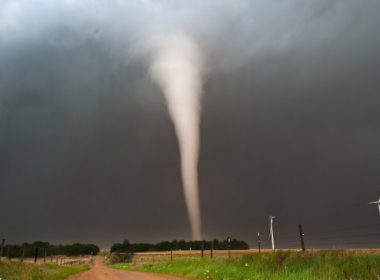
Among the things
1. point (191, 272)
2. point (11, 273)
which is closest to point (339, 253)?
point (191, 272)

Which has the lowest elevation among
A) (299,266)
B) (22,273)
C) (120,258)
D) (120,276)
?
(120,276)

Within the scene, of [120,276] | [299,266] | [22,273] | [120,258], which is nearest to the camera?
[299,266]

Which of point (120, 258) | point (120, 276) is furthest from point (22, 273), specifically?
point (120, 258)

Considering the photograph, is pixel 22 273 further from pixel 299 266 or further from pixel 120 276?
pixel 299 266

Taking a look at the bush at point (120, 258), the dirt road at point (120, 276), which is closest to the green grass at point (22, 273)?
the dirt road at point (120, 276)

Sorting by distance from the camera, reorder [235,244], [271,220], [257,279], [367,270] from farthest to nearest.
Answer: [235,244] < [271,220] < [257,279] < [367,270]

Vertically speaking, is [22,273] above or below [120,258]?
below

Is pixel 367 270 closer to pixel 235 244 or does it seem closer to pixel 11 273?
pixel 11 273

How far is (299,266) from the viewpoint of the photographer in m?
20.4

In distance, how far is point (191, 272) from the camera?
104 ft

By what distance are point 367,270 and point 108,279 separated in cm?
1929

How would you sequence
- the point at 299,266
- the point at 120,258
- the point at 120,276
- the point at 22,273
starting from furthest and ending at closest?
the point at 120,258 → the point at 120,276 → the point at 22,273 → the point at 299,266

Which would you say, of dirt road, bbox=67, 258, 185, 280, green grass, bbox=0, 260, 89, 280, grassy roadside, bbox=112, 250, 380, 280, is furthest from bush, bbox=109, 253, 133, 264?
grassy roadside, bbox=112, 250, 380, 280

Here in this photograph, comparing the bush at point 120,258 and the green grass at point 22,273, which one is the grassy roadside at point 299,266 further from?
the bush at point 120,258
